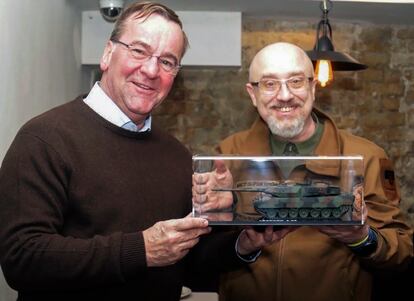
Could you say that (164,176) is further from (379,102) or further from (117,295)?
(379,102)

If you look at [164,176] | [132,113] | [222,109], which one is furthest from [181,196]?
[222,109]

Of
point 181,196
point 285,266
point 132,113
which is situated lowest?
point 285,266

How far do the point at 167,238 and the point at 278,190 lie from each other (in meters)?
0.31

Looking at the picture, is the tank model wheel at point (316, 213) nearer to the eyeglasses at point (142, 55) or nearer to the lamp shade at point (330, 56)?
the eyeglasses at point (142, 55)

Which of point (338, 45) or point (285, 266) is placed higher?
point (338, 45)

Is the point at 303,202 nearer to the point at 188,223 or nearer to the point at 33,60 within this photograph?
the point at 188,223

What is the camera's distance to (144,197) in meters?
1.56

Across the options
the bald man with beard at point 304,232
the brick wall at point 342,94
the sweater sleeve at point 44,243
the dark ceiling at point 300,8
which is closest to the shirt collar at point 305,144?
the bald man with beard at point 304,232

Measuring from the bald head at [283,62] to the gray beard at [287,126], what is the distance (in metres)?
0.15

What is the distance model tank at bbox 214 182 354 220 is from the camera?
4.82 feet

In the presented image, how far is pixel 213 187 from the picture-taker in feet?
5.08

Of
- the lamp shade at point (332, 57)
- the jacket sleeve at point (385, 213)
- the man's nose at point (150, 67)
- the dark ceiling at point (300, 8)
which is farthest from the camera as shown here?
the dark ceiling at point (300, 8)

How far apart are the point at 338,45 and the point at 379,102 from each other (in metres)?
0.51

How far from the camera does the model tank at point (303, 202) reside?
1469 mm
